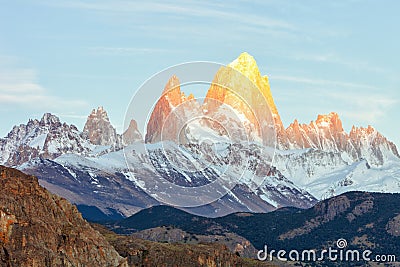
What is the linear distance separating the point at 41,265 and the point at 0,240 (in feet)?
31.2

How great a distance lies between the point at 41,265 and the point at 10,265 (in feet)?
22.8

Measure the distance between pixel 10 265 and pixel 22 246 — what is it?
261 inches

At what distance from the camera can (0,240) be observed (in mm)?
199000

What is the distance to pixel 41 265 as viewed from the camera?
19862 cm

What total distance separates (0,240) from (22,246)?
4461mm

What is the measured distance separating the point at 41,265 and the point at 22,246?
549cm

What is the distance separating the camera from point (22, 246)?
200m

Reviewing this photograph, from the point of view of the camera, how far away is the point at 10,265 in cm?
19412

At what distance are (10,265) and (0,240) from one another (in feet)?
23.3
